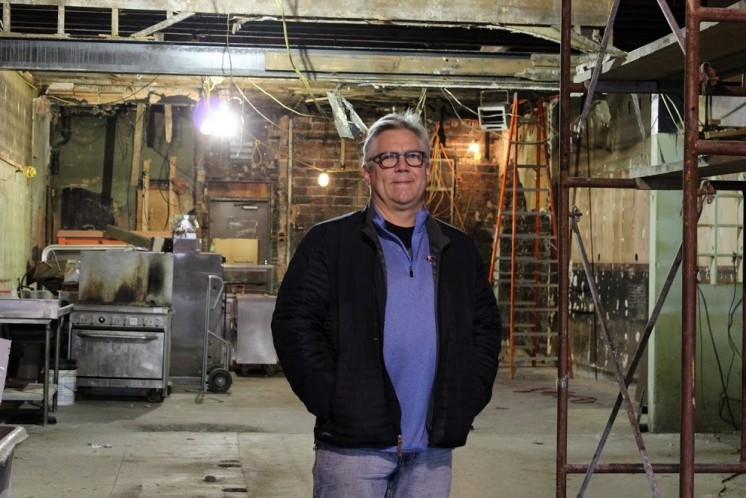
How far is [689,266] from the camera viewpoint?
3.49m

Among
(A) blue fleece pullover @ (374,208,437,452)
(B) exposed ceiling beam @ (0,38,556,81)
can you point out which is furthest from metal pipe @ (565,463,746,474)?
(B) exposed ceiling beam @ (0,38,556,81)

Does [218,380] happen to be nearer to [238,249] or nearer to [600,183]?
[238,249]

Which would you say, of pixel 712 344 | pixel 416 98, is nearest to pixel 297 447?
pixel 712 344

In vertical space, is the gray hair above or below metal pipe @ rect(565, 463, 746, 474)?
above

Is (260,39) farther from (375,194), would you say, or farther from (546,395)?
(375,194)

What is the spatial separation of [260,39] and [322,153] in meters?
7.62

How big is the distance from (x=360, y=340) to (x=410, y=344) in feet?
0.51

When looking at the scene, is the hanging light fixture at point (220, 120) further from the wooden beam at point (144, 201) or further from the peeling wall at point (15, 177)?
the wooden beam at point (144, 201)

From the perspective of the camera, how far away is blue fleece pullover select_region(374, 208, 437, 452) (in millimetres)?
3123

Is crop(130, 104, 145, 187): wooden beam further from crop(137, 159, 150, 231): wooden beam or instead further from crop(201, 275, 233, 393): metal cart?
crop(201, 275, 233, 393): metal cart

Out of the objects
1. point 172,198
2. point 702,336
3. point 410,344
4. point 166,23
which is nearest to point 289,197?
point 172,198

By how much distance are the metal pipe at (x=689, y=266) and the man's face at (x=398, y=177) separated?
3.05ft

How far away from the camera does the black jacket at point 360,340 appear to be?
3.08 m

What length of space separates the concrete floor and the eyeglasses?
3.63 metres
